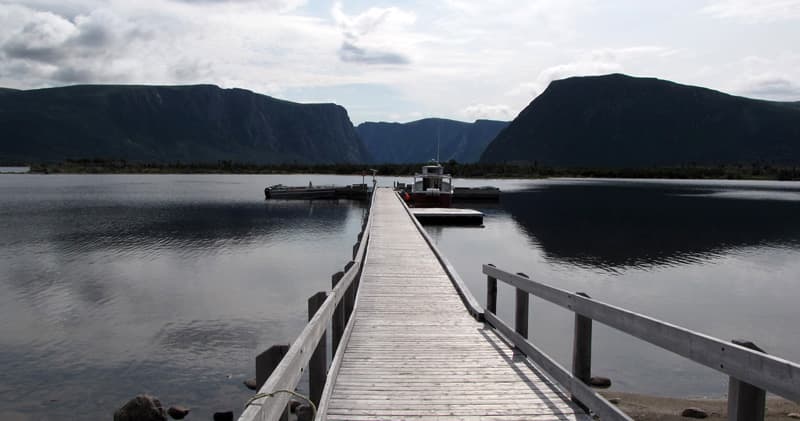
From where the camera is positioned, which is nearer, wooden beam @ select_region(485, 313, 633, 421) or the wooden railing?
the wooden railing

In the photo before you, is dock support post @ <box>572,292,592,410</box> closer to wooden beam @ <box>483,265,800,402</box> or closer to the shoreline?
wooden beam @ <box>483,265,800,402</box>

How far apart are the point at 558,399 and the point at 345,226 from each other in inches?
1273

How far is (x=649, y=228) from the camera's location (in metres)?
37.5

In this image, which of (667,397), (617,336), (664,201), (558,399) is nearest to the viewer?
(558,399)

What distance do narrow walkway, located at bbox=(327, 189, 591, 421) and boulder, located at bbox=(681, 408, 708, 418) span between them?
160 inches

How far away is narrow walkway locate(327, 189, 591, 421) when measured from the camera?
5527 millimetres

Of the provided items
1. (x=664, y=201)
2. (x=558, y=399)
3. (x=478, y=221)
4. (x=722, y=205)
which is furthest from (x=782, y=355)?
(x=664, y=201)

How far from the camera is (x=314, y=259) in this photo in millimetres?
25047

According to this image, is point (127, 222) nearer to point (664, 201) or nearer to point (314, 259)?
point (314, 259)

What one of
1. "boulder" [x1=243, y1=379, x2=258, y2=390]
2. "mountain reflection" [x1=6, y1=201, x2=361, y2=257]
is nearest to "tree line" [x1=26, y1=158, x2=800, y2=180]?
"mountain reflection" [x1=6, y1=201, x2=361, y2=257]

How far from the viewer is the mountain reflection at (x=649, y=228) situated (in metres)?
27.4

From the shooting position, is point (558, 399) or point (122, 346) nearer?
point (558, 399)

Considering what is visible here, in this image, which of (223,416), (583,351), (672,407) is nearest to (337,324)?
(223,416)

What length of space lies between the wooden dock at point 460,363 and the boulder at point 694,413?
12.8 feet
